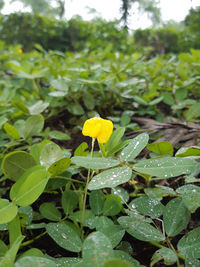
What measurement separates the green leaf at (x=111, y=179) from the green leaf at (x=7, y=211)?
0.63ft

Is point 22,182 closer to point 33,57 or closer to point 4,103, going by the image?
point 4,103

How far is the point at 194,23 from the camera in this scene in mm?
3322

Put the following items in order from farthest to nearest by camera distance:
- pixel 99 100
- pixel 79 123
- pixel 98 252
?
1. pixel 99 100
2. pixel 79 123
3. pixel 98 252

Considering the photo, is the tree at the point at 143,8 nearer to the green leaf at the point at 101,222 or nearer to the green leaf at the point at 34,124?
the green leaf at the point at 34,124

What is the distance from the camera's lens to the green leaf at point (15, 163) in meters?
0.74

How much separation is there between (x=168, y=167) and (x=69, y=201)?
0.34 m

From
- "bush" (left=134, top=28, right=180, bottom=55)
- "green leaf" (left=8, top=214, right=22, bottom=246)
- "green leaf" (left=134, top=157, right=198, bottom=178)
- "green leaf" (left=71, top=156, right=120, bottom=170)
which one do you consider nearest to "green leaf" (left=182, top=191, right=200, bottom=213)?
"green leaf" (left=134, top=157, right=198, bottom=178)

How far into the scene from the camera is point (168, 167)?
0.58 m

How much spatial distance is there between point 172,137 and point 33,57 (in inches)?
102

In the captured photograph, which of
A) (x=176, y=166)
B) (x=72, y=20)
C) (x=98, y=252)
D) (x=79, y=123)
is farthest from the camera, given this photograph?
(x=72, y=20)

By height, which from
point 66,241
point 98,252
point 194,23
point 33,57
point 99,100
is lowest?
point 66,241

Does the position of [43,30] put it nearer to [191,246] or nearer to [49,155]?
[49,155]

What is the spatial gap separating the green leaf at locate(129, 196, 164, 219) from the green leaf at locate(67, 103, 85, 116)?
2.43 ft

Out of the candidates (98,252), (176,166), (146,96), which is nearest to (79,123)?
(146,96)
